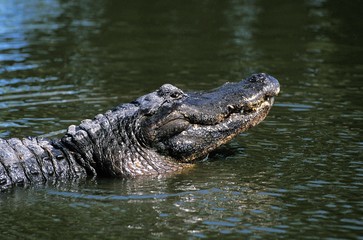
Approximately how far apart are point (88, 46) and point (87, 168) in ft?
28.3

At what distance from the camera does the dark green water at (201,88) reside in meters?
7.13

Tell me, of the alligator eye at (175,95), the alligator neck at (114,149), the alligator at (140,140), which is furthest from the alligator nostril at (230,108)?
the alligator neck at (114,149)

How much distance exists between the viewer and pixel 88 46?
55.7 feet

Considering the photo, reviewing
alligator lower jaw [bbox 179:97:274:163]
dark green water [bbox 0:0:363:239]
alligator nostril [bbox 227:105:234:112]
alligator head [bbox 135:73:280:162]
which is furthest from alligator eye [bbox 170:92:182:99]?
dark green water [bbox 0:0:363:239]

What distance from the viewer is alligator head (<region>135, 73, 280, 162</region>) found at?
8.69m

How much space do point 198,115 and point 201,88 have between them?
4107 millimetres

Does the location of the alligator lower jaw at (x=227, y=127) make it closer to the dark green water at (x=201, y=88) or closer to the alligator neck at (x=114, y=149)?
the dark green water at (x=201, y=88)

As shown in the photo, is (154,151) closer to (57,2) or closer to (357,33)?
(357,33)

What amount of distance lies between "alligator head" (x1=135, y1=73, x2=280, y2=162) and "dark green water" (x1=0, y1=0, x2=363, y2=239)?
0.33 meters

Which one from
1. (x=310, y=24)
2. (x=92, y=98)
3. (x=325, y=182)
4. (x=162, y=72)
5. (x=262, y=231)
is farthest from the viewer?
(x=310, y=24)

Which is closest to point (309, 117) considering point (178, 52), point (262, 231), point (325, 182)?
point (325, 182)

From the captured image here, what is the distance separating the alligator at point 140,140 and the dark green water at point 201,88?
213 mm

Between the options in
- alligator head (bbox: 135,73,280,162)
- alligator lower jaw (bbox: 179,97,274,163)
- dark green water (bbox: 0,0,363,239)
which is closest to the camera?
dark green water (bbox: 0,0,363,239)

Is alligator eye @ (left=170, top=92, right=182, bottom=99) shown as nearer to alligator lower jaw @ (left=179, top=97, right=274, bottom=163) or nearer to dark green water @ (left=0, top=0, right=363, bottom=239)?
alligator lower jaw @ (left=179, top=97, right=274, bottom=163)
